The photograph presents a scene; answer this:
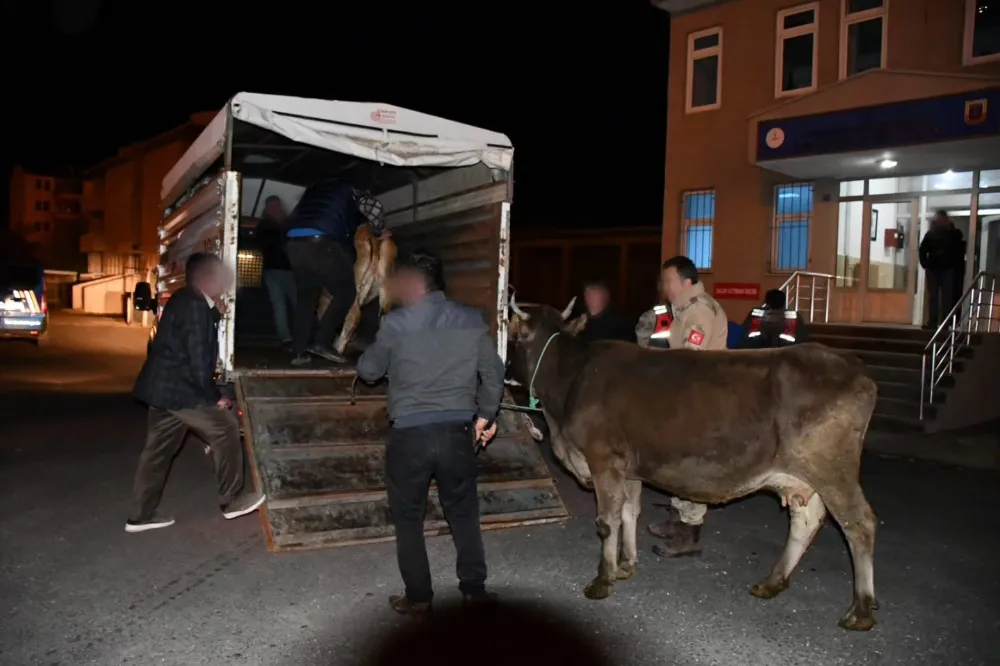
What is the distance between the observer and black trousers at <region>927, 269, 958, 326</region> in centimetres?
1350

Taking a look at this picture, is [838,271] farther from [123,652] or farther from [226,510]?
[123,652]

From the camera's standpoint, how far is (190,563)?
544 cm

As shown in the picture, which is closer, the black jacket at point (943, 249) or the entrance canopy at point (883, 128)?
the entrance canopy at point (883, 128)

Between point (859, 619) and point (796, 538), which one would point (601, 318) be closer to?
point (796, 538)

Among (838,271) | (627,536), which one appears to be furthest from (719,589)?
(838,271)

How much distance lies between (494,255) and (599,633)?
3808 millimetres

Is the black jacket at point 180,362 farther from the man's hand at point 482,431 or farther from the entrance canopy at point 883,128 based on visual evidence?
the entrance canopy at point 883,128

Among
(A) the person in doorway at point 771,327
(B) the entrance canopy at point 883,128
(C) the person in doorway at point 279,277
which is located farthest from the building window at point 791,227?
(C) the person in doorway at point 279,277

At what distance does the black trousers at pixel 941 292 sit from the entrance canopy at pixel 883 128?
210 centimetres

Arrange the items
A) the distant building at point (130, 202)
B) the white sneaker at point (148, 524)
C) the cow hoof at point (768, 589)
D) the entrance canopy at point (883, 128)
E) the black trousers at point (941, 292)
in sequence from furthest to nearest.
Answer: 1. the distant building at point (130, 202)
2. the black trousers at point (941, 292)
3. the entrance canopy at point (883, 128)
4. the white sneaker at point (148, 524)
5. the cow hoof at point (768, 589)

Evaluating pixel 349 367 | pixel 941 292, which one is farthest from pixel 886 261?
pixel 349 367

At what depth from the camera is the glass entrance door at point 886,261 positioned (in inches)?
627

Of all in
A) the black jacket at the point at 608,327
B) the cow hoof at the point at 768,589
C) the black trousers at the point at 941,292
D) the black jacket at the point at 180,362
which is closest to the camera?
the cow hoof at the point at 768,589

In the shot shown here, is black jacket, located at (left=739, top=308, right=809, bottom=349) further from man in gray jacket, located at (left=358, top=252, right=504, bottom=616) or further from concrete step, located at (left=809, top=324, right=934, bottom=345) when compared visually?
concrete step, located at (left=809, top=324, right=934, bottom=345)
